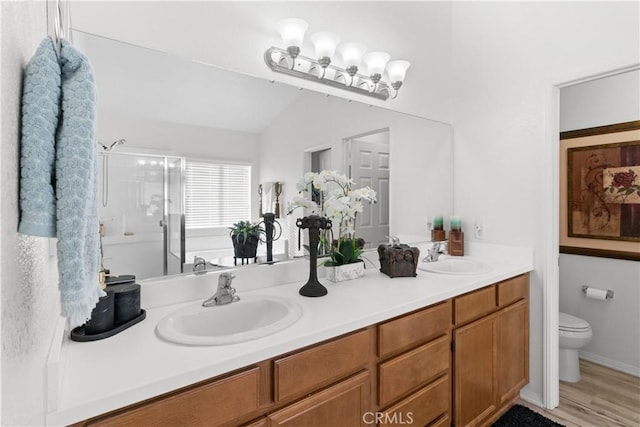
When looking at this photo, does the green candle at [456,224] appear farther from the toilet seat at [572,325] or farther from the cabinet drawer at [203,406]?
the cabinet drawer at [203,406]

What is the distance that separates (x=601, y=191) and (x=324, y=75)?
2.43 meters

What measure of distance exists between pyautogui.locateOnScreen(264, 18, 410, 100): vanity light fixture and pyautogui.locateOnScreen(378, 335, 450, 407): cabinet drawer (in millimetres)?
1433

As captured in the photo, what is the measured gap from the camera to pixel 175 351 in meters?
0.91

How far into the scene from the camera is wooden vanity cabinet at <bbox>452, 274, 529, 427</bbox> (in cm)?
164

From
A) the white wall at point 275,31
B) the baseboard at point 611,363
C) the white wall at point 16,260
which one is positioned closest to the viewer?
the white wall at point 16,260

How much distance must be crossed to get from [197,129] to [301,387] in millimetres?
1111

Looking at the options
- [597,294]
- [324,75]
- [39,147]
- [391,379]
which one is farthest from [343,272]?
[597,294]

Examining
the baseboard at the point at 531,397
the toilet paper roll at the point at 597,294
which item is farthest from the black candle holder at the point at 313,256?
the toilet paper roll at the point at 597,294

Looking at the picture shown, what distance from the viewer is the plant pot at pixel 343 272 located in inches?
66.2

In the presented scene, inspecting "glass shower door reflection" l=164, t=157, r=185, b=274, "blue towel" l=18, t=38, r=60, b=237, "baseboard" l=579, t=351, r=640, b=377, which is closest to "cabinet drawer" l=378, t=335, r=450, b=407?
"glass shower door reflection" l=164, t=157, r=185, b=274

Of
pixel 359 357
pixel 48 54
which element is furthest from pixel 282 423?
pixel 48 54

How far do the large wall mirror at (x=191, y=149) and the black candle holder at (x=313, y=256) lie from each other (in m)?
0.23

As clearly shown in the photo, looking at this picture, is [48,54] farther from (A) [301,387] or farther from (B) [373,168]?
(B) [373,168]

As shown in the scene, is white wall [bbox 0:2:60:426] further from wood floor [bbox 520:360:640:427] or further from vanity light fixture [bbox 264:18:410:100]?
wood floor [bbox 520:360:640:427]
